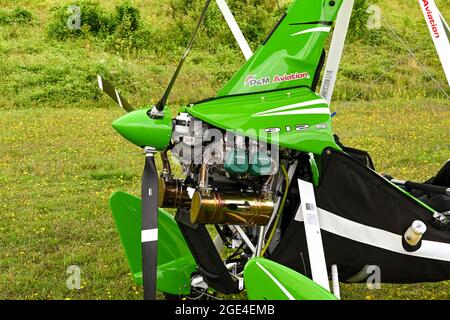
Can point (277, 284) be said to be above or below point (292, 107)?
below

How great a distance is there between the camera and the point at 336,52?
5.64 meters

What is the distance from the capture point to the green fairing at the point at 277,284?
4293 millimetres

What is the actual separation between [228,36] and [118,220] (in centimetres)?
1889

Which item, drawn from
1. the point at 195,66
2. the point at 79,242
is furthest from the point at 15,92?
the point at 79,242

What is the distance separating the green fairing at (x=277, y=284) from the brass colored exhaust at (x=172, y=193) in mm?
759

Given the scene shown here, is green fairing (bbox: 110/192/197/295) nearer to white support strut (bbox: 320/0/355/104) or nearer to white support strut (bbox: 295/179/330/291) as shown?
white support strut (bbox: 295/179/330/291)

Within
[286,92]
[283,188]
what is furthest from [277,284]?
[286,92]

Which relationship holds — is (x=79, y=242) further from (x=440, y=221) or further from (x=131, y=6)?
(x=131, y=6)

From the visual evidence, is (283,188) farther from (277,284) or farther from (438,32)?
(438,32)

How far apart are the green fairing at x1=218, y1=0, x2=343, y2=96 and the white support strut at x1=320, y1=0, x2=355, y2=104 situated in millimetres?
717

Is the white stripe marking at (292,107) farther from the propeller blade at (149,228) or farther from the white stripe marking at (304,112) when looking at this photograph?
the propeller blade at (149,228)

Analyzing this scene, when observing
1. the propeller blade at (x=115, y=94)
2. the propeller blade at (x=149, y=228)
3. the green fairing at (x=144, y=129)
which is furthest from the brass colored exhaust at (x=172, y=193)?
the propeller blade at (x=115, y=94)

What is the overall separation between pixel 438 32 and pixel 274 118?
1431 mm

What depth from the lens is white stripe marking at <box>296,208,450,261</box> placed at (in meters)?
4.90
